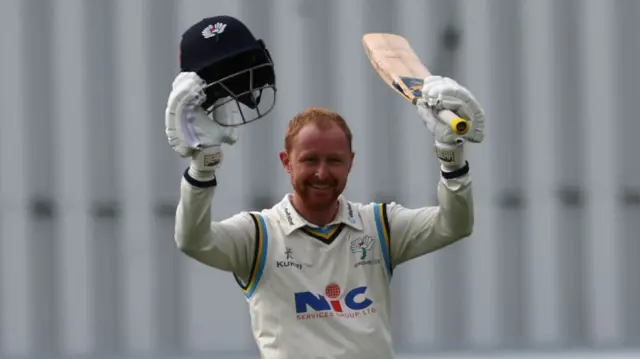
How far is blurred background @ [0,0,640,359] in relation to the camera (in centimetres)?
686

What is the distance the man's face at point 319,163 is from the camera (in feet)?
14.2

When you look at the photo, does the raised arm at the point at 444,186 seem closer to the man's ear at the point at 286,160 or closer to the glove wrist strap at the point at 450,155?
the glove wrist strap at the point at 450,155

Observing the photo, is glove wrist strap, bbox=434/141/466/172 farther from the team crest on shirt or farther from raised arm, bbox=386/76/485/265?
the team crest on shirt

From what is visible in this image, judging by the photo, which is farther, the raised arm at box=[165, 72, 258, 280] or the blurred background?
the blurred background

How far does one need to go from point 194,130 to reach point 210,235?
28 cm

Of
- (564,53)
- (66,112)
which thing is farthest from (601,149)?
(66,112)

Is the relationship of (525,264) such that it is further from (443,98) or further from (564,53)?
(443,98)

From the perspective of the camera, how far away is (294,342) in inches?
170

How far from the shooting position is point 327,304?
4.35 meters

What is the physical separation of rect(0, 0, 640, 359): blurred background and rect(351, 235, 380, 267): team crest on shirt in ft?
7.89

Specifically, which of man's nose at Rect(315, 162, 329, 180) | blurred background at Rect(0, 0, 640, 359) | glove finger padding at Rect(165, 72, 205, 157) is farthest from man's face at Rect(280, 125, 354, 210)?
blurred background at Rect(0, 0, 640, 359)

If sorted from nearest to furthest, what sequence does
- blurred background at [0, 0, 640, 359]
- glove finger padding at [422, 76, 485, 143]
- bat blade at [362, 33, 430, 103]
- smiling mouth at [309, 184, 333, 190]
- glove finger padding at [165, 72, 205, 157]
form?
glove finger padding at [165, 72, 205, 157], glove finger padding at [422, 76, 485, 143], smiling mouth at [309, 184, 333, 190], bat blade at [362, 33, 430, 103], blurred background at [0, 0, 640, 359]

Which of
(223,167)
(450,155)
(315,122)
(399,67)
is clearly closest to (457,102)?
(450,155)

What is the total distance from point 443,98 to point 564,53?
2.91 meters
